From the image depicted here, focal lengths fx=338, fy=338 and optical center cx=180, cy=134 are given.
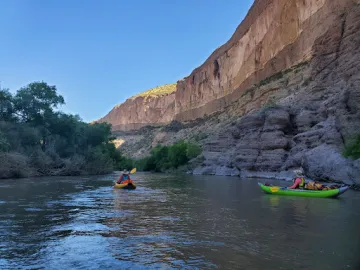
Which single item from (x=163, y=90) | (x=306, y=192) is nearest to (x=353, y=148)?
(x=306, y=192)

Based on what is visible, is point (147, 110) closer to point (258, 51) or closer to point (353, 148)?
point (258, 51)

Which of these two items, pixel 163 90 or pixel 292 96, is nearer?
pixel 292 96

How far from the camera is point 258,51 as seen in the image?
209 feet

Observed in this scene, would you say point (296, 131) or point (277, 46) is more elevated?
point (277, 46)

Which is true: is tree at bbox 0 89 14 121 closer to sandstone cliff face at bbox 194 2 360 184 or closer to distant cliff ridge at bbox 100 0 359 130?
sandstone cliff face at bbox 194 2 360 184

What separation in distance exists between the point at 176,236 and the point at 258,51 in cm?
6106

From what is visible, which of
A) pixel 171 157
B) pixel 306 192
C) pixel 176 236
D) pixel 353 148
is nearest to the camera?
pixel 176 236

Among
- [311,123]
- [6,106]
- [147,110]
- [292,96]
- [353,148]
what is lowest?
[353,148]

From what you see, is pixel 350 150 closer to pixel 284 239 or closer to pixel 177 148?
pixel 284 239

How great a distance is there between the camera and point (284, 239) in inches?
279

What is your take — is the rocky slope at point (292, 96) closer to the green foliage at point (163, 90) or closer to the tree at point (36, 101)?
the tree at point (36, 101)

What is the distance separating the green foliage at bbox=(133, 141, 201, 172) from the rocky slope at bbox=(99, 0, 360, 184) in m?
3.17

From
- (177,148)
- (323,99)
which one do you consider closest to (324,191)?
(323,99)

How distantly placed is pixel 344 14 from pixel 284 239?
3689cm
